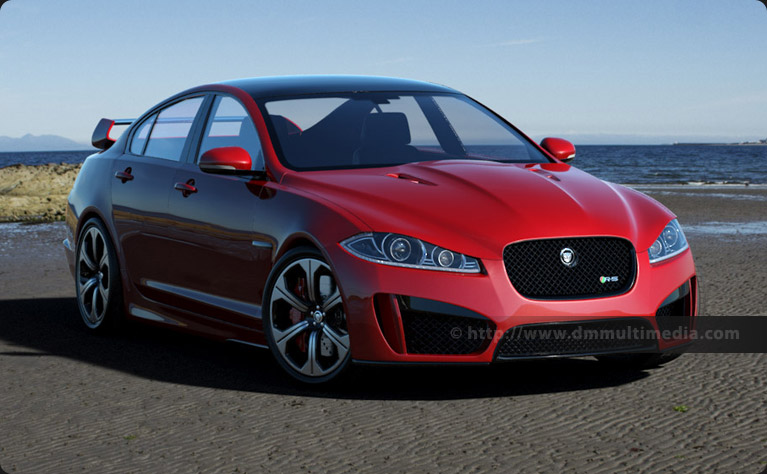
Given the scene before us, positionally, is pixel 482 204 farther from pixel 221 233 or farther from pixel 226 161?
pixel 221 233

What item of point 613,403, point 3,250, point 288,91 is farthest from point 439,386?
point 3,250

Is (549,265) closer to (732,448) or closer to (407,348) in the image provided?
(407,348)

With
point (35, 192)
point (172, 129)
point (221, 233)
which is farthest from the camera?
point (35, 192)

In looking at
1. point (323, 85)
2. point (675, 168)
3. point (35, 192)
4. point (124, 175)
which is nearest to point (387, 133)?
point (323, 85)

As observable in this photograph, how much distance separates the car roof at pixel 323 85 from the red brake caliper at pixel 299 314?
1.42 metres

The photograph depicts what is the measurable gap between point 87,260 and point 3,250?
6526 mm

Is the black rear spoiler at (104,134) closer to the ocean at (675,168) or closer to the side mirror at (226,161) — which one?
the side mirror at (226,161)

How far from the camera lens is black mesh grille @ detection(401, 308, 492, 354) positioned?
15.4 feet

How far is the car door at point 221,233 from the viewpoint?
5.50m

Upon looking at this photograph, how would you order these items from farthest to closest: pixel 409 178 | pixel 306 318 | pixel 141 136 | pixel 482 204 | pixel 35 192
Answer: pixel 35 192 < pixel 141 136 < pixel 409 178 < pixel 306 318 < pixel 482 204

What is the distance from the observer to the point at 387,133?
20.2 ft

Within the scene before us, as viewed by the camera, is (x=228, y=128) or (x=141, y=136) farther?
(x=141, y=136)

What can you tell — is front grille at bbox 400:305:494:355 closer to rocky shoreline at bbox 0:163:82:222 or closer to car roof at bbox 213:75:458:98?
car roof at bbox 213:75:458:98

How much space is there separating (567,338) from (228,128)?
101 inches
